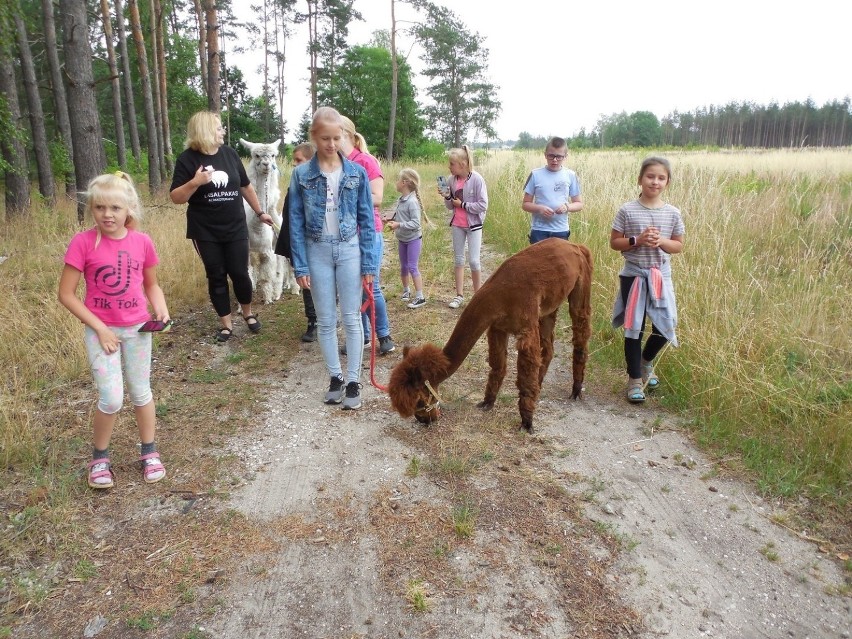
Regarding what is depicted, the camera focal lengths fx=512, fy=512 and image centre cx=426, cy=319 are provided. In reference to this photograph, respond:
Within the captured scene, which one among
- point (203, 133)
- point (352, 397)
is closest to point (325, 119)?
point (203, 133)

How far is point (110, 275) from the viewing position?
2.96m

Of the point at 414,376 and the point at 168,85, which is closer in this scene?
the point at 414,376

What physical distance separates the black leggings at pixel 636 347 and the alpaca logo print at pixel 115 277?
3.66 m

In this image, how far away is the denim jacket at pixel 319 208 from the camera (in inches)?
155

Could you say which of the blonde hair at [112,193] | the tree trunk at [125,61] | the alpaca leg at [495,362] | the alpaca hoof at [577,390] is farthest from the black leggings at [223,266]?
the tree trunk at [125,61]

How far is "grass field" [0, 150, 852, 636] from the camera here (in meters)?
3.26

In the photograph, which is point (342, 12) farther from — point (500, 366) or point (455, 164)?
point (500, 366)

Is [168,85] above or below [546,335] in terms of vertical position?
above

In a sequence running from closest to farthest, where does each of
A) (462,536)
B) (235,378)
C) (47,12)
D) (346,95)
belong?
1. (462,536)
2. (235,378)
3. (47,12)
4. (346,95)

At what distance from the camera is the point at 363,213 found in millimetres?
4062

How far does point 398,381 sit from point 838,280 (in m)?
4.59

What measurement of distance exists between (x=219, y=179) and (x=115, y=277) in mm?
2391

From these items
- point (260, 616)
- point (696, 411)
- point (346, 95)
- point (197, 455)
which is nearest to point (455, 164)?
point (696, 411)

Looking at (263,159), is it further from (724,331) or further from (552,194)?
(724,331)
